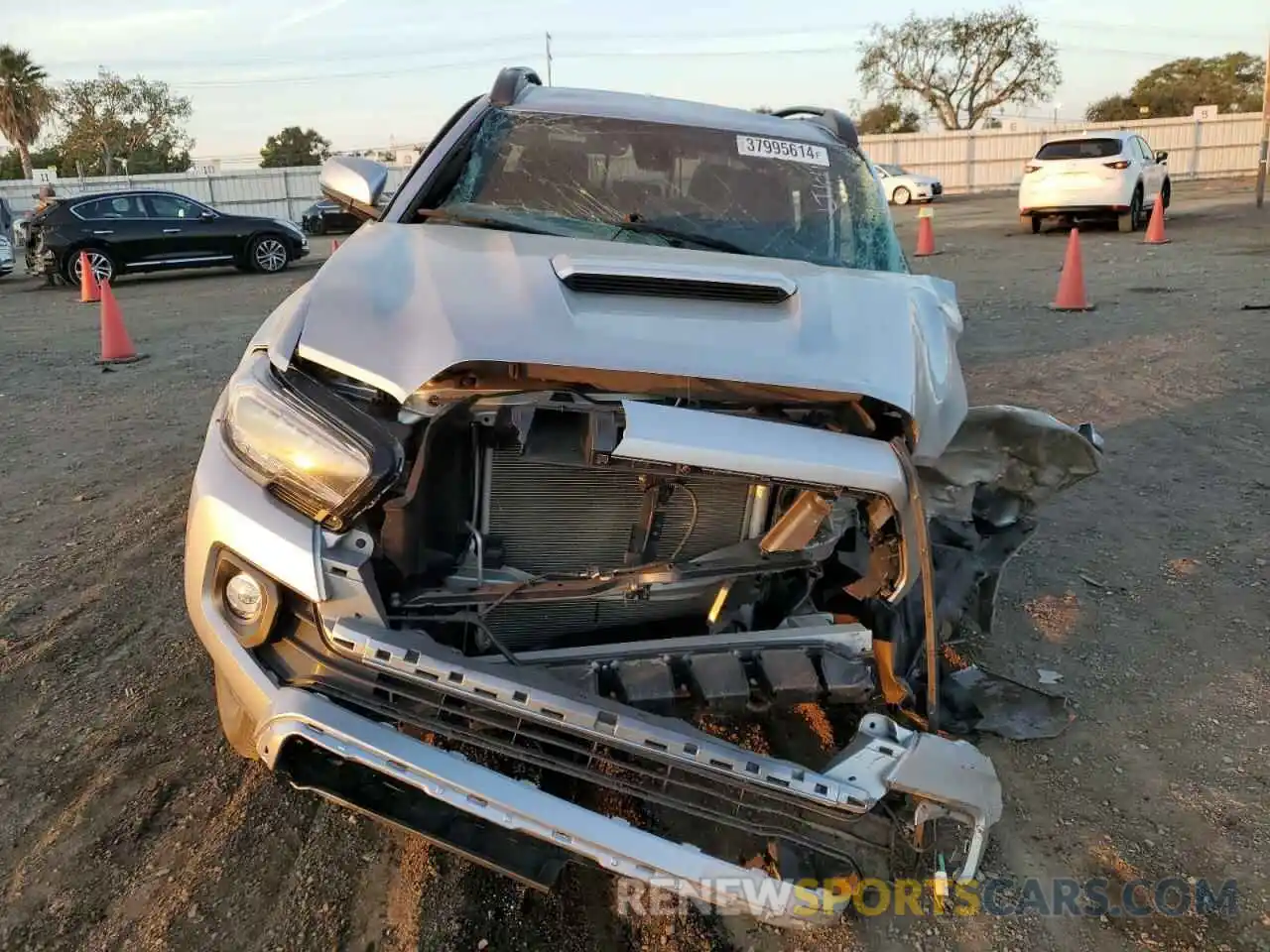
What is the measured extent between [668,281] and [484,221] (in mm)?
1013

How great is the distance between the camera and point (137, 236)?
1569 centimetres

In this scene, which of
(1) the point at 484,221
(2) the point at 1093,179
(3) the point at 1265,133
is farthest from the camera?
(3) the point at 1265,133

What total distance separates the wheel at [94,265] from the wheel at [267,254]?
2.12 m

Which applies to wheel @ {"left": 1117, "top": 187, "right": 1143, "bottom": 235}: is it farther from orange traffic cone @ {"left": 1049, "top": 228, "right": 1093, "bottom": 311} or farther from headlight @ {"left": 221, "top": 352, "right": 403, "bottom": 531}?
headlight @ {"left": 221, "top": 352, "right": 403, "bottom": 531}

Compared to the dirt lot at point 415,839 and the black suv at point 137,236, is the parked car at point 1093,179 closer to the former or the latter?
the dirt lot at point 415,839

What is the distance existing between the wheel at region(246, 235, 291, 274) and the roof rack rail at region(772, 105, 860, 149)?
1416 centimetres

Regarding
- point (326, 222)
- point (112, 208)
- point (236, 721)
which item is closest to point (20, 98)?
point (326, 222)

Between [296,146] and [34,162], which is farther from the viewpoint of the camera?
[296,146]

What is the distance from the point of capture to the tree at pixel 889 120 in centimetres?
5294

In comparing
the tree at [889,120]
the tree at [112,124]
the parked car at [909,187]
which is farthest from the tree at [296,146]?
the parked car at [909,187]

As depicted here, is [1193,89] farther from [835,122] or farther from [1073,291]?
[835,122]

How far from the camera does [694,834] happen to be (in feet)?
7.93

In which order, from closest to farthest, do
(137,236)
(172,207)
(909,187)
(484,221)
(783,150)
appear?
(484,221)
(783,150)
(137,236)
(172,207)
(909,187)

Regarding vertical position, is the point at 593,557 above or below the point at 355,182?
below
